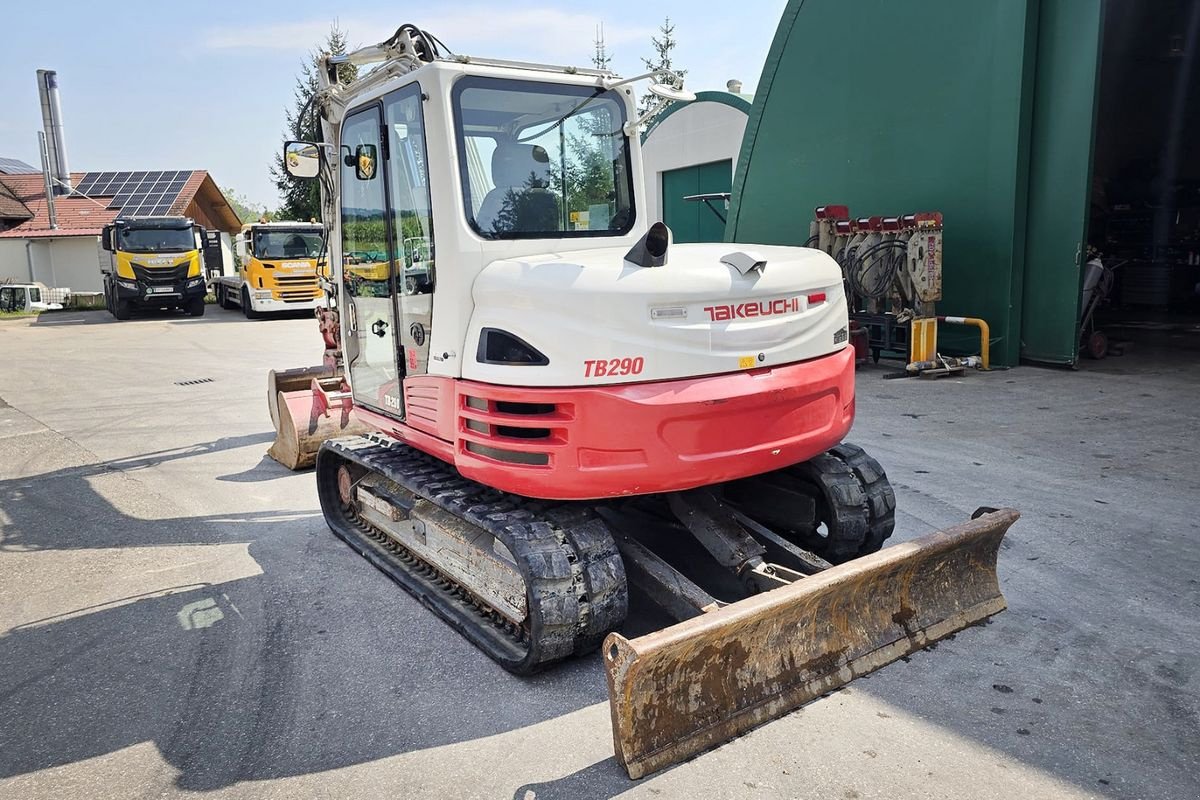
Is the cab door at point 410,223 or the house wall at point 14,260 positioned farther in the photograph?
the house wall at point 14,260

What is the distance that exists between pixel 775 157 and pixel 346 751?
12991 mm

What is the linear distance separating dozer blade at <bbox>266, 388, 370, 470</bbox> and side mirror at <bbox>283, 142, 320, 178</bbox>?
256 centimetres

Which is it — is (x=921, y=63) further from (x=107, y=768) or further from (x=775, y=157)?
(x=107, y=768)

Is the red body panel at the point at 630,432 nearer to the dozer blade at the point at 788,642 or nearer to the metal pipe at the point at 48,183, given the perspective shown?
the dozer blade at the point at 788,642

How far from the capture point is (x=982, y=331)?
35.2ft

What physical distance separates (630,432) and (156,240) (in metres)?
23.5

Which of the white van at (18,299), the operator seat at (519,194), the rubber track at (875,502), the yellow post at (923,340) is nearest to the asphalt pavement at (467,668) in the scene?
the rubber track at (875,502)

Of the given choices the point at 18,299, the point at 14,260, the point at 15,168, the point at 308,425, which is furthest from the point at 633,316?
the point at 15,168

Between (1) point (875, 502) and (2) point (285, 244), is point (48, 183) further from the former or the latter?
(1) point (875, 502)

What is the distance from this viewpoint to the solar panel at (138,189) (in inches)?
1291

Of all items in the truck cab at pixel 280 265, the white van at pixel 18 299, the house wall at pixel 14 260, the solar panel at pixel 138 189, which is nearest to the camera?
the truck cab at pixel 280 265

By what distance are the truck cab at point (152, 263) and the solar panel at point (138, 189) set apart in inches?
381

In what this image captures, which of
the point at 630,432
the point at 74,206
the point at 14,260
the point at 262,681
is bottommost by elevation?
the point at 262,681

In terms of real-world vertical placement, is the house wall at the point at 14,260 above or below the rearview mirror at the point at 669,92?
below
